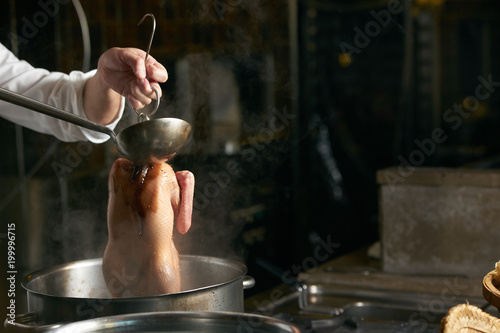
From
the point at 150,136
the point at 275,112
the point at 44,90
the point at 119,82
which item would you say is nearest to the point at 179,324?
the point at 150,136

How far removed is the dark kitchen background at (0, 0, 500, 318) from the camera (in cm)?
238

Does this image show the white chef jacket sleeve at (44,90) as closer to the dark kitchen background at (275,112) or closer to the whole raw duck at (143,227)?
the whole raw duck at (143,227)

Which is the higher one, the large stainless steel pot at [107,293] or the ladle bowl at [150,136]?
the ladle bowl at [150,136]

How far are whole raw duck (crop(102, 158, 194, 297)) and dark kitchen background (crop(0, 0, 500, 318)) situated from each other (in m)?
0.55

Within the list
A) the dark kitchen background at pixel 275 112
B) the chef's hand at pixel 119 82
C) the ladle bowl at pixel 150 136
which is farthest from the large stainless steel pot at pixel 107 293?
the dark kitchen background at pixel 275 112

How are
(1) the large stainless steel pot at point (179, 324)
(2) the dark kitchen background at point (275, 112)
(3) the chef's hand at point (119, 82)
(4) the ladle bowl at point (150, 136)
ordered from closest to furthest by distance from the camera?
(1) the large stainless steel pot at point (179, 324), (4) the ladle bowl at point (150, 136), (3) the chef's hand at point (119, 82), (2) the dark kitchen background at point (275, 112)

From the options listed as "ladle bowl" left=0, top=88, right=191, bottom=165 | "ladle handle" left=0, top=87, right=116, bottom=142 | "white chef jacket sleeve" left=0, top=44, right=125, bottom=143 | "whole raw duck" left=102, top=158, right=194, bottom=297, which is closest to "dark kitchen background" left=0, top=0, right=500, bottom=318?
"white chef jacket sleeve" left=0, top=44, right=125, bottom=143

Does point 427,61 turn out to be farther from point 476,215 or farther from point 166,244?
point 166,244

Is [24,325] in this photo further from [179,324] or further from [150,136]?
[150,136]

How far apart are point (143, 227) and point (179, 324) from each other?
0.41m

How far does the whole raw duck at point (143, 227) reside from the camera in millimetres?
1291

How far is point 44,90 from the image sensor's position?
152 centimetres

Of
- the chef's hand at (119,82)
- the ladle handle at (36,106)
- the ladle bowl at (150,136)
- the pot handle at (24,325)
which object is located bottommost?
the pot handle at (24,325)

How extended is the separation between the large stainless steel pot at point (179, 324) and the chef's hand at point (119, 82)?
48 centimetres
